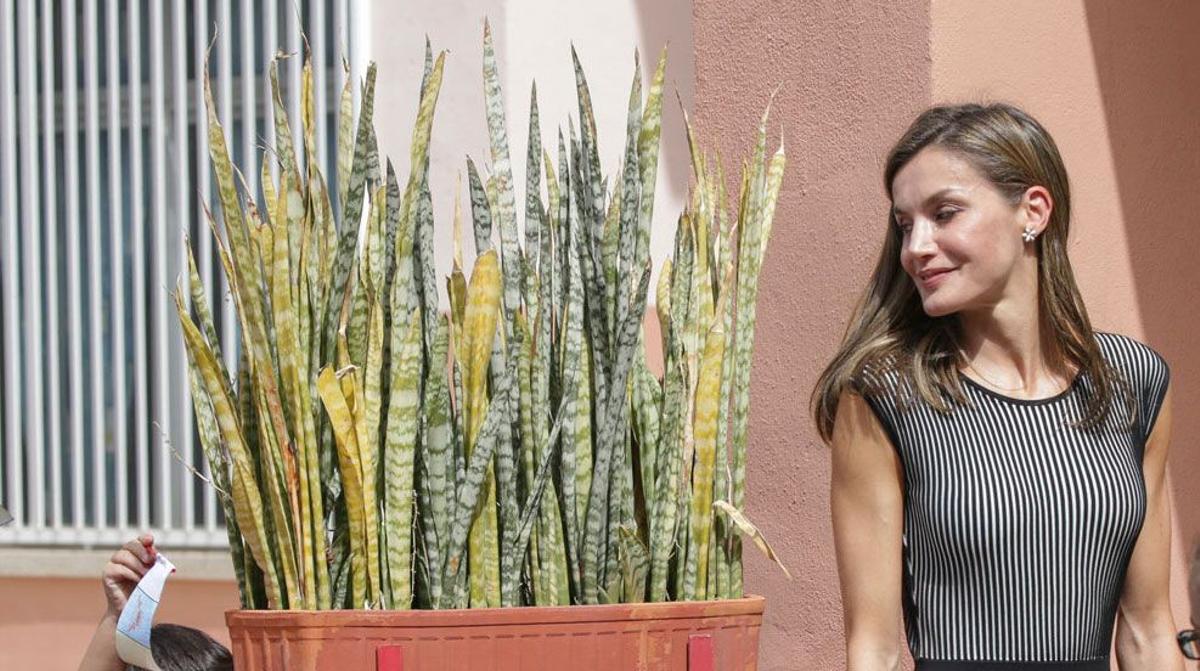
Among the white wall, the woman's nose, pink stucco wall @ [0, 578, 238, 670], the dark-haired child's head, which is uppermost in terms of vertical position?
the white wall

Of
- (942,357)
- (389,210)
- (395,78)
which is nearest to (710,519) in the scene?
(942,357)

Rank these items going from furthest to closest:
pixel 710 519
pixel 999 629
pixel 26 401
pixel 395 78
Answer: pixel 26 401 < pixel 395 78 < pixel 710 519 < pixel 999 629

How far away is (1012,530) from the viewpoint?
2189 millimetres

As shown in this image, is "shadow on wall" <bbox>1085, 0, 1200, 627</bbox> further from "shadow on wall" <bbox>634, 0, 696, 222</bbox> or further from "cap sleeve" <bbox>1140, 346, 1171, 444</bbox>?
"cap sleeve" <bbox>1140, 346, 1171, 444</bbox>

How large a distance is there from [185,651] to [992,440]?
144 centimetres

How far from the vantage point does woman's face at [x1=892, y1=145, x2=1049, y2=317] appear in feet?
7.32

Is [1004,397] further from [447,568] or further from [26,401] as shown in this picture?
[26,401]

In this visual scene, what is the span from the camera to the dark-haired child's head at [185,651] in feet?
9.84

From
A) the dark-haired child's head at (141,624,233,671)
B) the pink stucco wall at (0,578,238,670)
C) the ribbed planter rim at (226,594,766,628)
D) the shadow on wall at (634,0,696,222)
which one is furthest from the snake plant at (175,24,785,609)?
the pink stucco wall at (0,578,238,670)

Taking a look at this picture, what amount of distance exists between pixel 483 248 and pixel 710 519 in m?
0.45

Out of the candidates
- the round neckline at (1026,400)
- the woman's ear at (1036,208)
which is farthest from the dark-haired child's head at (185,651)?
the woman's ear at (1036,208)

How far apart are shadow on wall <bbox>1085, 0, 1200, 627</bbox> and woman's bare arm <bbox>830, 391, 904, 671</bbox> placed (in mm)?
2366

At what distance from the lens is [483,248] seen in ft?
7.81

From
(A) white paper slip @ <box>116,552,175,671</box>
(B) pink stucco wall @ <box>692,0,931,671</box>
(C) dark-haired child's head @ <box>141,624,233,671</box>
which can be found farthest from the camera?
(B) pink stucco wall @ <box>692,0,931,671</box>
